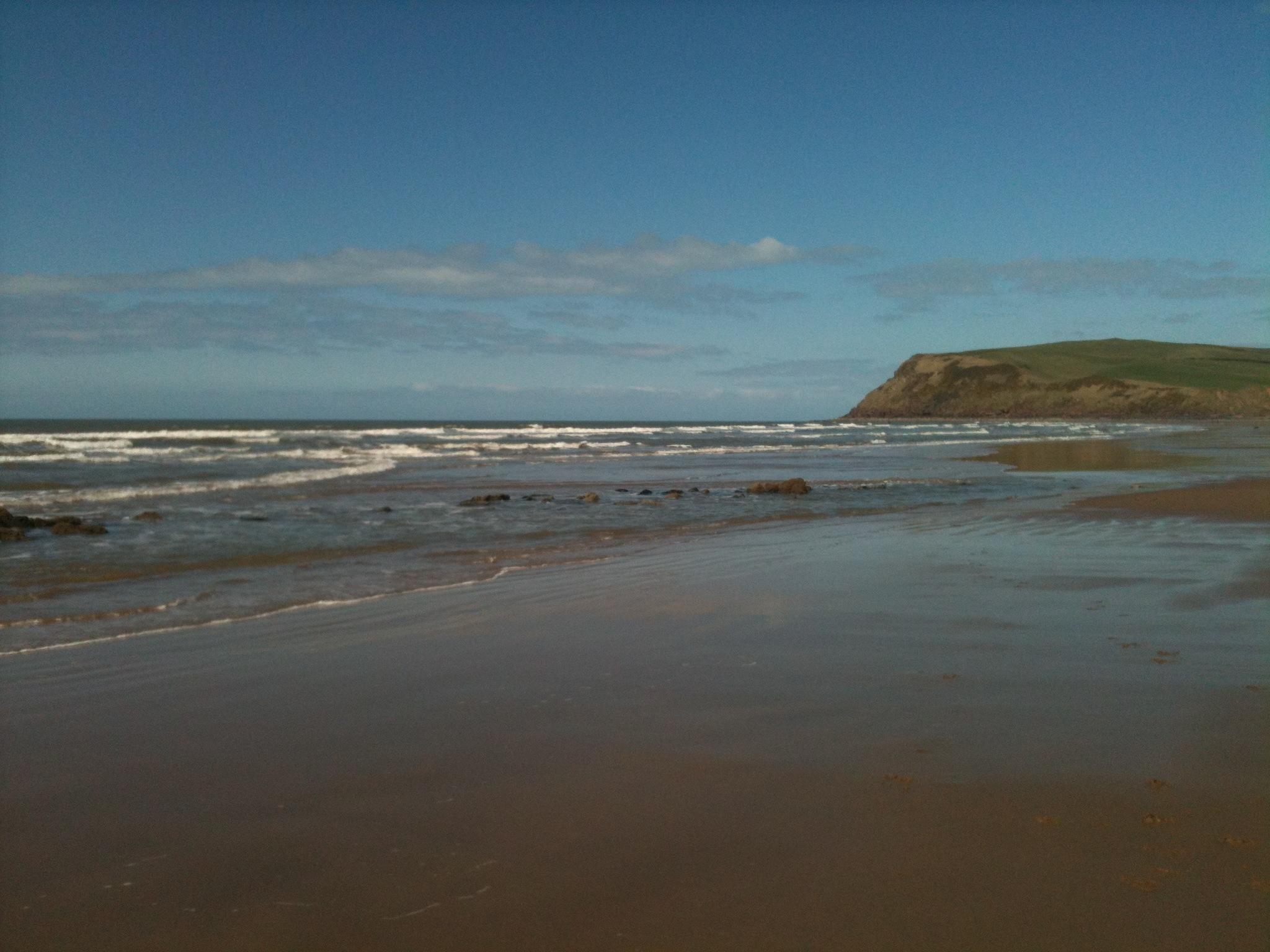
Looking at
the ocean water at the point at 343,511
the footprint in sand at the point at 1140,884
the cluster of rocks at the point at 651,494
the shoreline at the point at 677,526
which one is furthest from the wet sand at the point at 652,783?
the cluster of rocks at the point at 651,494

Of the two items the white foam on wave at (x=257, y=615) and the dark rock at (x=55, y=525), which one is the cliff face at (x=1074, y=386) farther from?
the dark rock at (x=55, y=525)

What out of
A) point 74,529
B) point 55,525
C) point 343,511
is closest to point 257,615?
point 74,529

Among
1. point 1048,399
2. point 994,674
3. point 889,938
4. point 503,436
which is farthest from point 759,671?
point 1048,399

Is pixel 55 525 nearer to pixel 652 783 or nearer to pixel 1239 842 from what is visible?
pixel 652 783

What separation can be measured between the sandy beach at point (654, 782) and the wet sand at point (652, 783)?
2cm

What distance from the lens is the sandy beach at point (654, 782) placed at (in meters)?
2.74

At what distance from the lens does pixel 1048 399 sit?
11650 centimetres

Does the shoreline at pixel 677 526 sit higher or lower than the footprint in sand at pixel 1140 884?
higher

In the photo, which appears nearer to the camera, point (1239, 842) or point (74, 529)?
point (1239, 842)

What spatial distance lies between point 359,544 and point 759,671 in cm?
751

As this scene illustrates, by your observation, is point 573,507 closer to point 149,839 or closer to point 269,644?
point 269,644

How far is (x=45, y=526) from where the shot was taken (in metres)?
12.9

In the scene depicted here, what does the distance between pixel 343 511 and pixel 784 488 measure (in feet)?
29.4

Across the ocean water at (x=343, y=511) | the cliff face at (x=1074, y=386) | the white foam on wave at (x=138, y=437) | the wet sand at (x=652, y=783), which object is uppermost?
the cliff face at (x=1074, y=386)
